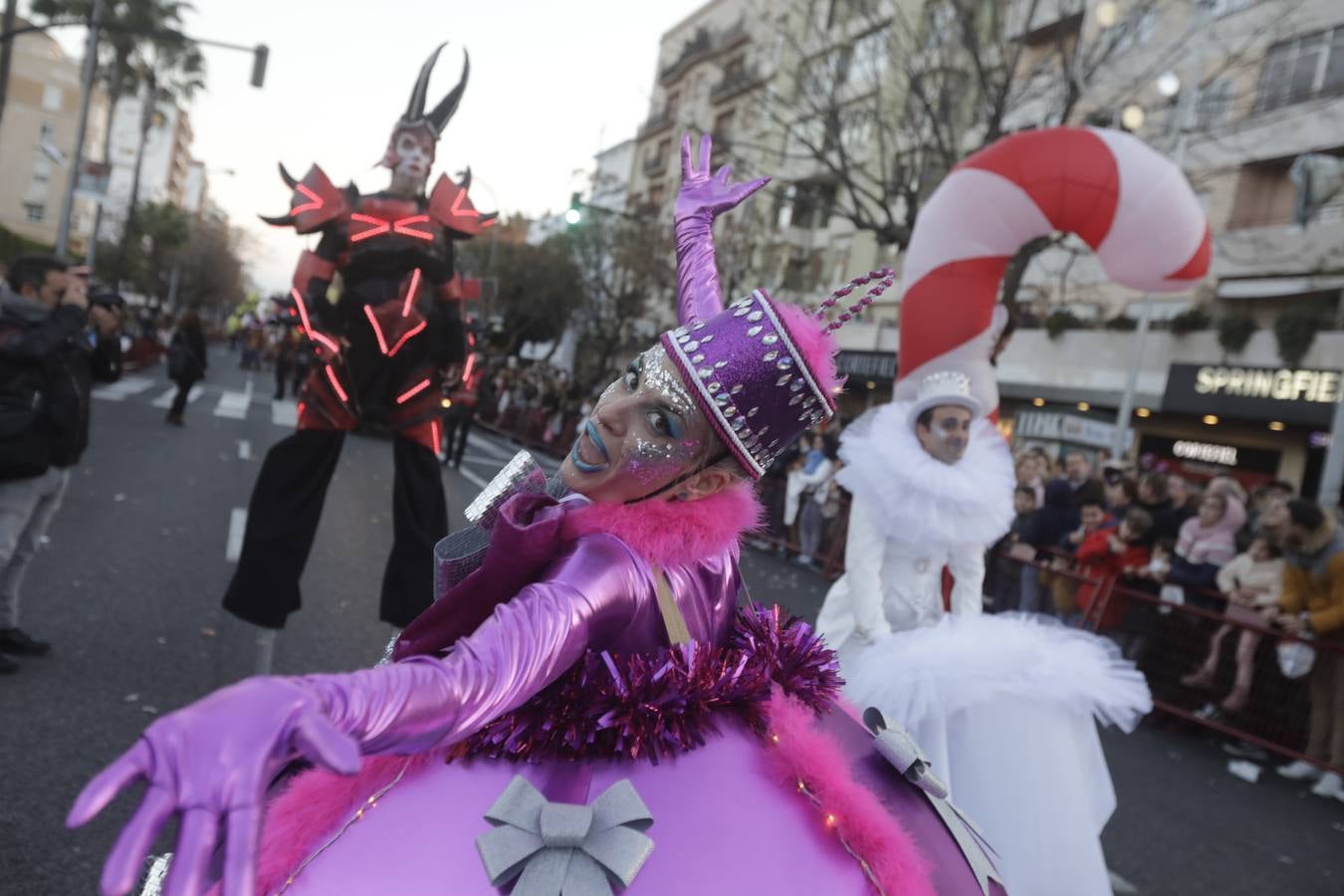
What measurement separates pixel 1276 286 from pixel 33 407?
852 inches

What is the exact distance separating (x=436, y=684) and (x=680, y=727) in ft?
1.54

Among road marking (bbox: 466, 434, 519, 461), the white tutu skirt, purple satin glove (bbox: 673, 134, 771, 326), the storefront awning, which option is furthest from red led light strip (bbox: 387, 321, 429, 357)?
the storefront awning

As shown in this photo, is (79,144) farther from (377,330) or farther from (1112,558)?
(1112,558)

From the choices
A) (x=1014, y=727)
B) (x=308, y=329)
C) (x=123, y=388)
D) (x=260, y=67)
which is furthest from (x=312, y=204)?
(x=260, y=67)

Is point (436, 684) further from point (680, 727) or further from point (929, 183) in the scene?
point (929, 183)

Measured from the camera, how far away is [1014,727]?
280cm

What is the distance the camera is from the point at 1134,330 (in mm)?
21266

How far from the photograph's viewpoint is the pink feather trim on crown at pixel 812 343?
67.7 inches

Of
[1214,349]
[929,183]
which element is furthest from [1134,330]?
[929,183]

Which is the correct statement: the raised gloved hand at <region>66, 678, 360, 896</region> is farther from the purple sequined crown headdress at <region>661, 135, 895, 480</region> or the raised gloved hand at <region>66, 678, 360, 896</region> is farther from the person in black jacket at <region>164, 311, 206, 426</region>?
the person in black jacket at <region>164, 311, 206, 426</region>

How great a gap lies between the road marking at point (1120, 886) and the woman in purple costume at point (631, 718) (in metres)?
2.76

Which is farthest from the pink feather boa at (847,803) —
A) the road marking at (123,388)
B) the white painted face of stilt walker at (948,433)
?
the road marking at (123,388)

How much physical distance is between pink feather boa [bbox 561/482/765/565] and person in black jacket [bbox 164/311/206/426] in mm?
14177

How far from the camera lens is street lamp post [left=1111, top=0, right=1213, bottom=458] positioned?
1366cm
